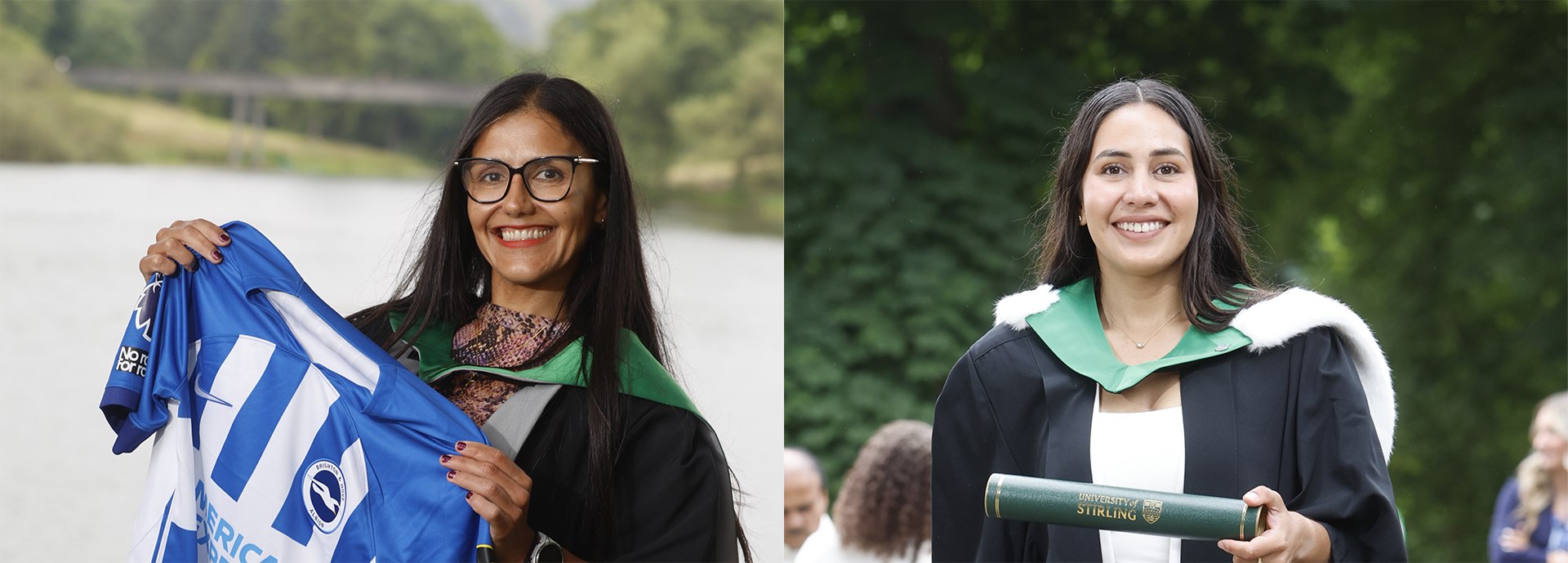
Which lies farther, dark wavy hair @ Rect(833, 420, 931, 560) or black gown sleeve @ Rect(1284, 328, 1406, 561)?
dark wavy hair @ Rect(833, 420, 931, 560)

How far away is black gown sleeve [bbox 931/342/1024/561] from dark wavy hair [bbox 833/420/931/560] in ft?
4.65

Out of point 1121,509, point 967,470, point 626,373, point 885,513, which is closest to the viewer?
point 1121,509

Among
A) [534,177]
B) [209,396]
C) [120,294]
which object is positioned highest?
[120,294]

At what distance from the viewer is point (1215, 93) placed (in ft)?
13.7

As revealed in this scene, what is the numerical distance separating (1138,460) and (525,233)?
3.36 feet

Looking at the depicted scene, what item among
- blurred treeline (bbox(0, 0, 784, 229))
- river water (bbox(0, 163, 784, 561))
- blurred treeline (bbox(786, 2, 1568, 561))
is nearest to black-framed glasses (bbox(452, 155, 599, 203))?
blurred treeline (bbox(786, 2, 1568, 561))

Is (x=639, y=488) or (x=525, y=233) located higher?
(x=525, y=233)

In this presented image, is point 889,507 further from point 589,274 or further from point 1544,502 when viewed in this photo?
point 1544,502

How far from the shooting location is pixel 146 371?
2348 millimetres

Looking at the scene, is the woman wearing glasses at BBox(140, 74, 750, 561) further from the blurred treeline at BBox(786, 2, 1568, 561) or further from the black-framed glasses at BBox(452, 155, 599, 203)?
the blurred treeline at BBox(786, 2, 1568, 561)

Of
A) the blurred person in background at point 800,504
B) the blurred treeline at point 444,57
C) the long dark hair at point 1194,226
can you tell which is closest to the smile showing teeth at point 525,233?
Result: the long dark hair at point 1194,226

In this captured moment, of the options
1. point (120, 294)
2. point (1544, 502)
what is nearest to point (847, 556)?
point (1544, 502)

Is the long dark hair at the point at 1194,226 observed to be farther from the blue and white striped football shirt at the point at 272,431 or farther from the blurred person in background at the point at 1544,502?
the blurred person in background at the point at 1544,502

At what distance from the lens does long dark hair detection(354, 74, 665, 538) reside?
2.26m
